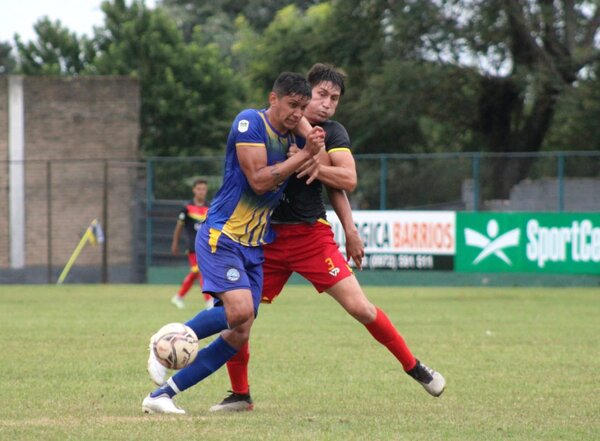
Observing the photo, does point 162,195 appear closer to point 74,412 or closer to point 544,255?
point 544,255

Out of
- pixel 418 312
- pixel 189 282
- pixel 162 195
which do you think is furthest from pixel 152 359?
pixel 162 195

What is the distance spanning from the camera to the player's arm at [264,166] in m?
7.11

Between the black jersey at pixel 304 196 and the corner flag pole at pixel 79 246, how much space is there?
22507mm

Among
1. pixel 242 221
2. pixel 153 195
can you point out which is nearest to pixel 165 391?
pixel 242 221

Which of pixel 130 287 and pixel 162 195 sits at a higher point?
pixel 162 195

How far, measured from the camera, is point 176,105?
4503cm

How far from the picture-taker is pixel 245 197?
292 inches

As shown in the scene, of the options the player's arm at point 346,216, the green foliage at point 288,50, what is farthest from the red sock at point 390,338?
the green foliage at point 288,50

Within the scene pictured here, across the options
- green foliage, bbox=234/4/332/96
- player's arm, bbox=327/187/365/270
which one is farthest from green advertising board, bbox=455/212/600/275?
player's arm, bbox=327/187/365/270

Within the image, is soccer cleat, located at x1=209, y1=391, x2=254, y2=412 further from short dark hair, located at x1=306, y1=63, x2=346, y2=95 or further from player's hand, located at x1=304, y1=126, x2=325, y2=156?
short dark hair, located at x1=306, y1=63, x2=346, y2=95

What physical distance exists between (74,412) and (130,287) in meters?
19.1

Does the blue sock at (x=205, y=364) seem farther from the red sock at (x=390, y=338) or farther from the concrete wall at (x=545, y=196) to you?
the concrete wall at (x=545, y=196)

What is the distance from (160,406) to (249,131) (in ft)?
5.58

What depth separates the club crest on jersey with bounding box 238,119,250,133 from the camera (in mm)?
7234
